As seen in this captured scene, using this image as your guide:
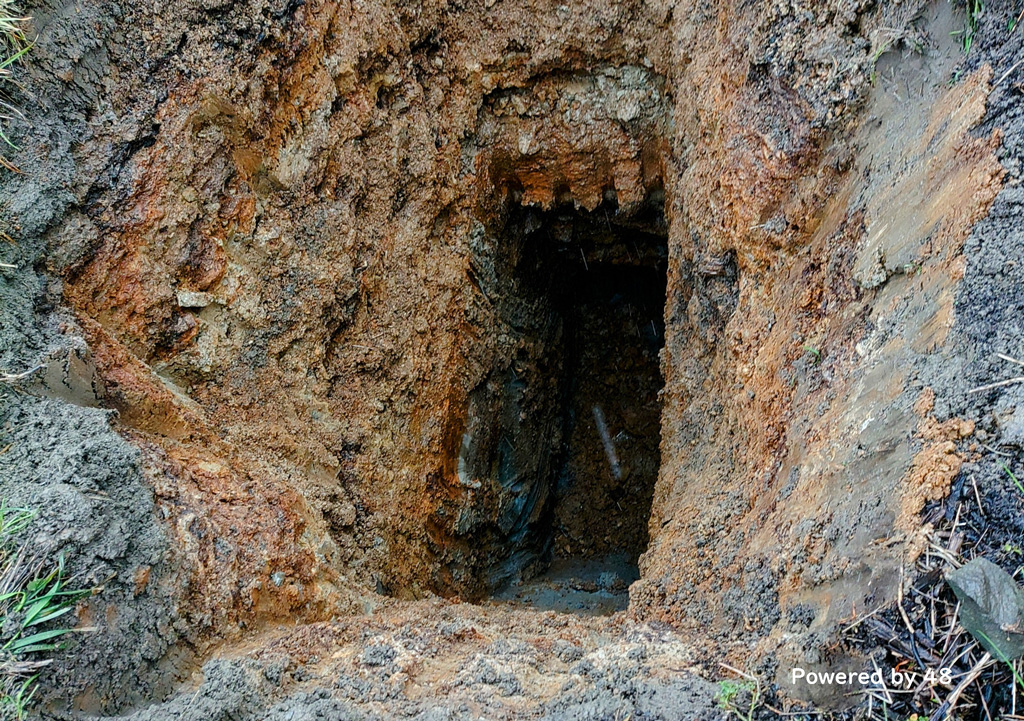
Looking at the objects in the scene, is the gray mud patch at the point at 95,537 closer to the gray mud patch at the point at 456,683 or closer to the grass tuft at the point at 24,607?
the grass tuft at the point at 24,607

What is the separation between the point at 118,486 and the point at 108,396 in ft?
1.57

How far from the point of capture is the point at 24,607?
1.67 m

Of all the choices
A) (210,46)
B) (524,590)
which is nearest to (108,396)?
(210,46)

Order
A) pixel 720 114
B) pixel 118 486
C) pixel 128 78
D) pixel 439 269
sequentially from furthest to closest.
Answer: pixel 439 269
pixel 720 114
pixel 128 78
pixel 118 486

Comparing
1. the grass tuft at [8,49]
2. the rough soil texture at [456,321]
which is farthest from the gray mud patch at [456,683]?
the grass tuft at [8,49]

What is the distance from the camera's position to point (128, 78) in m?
2.65

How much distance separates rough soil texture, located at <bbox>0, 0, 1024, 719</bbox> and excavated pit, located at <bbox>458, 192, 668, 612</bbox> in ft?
0.24

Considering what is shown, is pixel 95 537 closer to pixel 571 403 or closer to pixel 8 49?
pixel 8 49

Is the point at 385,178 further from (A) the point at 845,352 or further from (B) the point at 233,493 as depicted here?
(A) the point at 845,352

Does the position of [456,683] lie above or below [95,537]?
below

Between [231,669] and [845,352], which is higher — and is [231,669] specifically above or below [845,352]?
below

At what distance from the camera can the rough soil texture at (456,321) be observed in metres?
1.70

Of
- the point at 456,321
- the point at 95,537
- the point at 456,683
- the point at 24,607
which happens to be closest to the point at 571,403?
the point at 456,321

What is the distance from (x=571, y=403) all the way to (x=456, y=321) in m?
2.07
